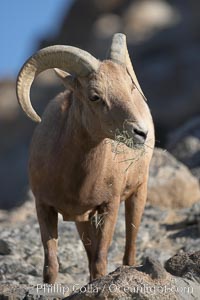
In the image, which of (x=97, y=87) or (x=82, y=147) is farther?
(x=82, y=147)

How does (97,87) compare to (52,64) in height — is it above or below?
below

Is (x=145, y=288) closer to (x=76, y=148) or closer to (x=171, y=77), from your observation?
(x=76, y=148)

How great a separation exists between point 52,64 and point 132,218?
9.32ft

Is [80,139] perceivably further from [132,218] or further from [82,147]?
[132,218]

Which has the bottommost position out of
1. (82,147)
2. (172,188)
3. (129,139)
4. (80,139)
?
(172,188)

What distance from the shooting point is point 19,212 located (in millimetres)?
20000

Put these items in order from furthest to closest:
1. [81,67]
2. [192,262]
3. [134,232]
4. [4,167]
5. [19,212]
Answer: [4,167]
[19,212]
[134,232]
[81,67]
[192,262]

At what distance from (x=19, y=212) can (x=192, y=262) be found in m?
9.34

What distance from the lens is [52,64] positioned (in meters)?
13.1

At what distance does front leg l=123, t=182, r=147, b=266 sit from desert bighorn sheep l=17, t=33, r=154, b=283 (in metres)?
0.98

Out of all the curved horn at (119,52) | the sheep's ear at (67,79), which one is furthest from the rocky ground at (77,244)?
the curved horn at (119,52)

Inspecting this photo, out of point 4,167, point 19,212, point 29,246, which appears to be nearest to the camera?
point 29,246

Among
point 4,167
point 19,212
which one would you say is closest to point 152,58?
point 4,167

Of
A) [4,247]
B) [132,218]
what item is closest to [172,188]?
[132,218]
